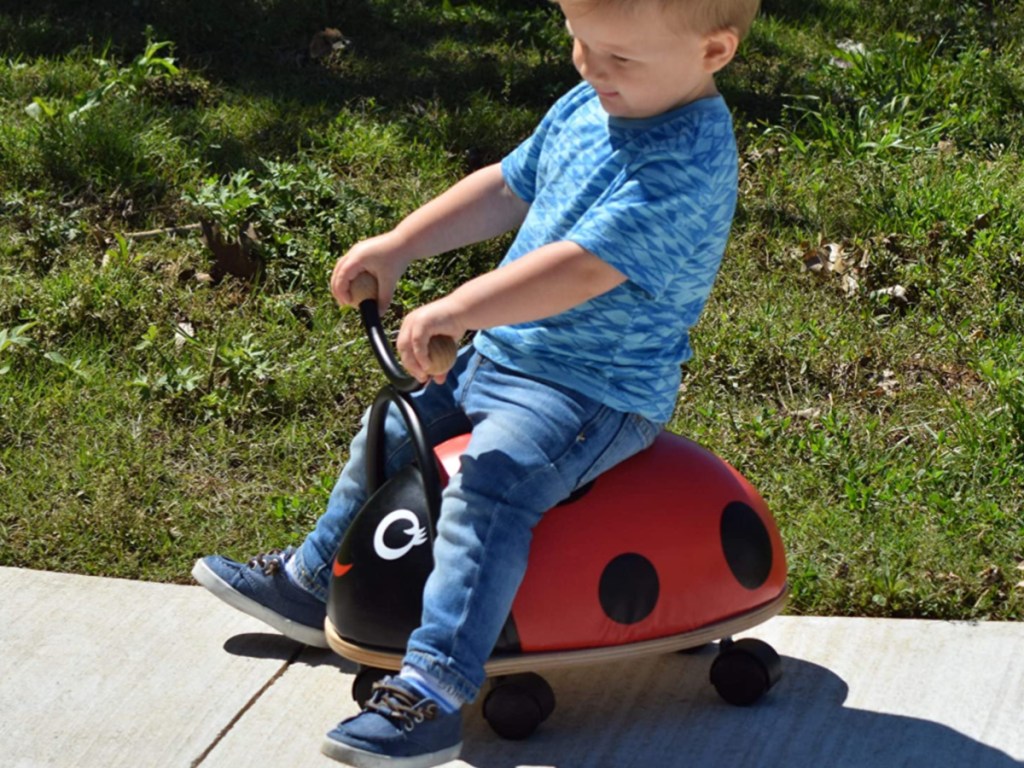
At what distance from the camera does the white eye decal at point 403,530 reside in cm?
320

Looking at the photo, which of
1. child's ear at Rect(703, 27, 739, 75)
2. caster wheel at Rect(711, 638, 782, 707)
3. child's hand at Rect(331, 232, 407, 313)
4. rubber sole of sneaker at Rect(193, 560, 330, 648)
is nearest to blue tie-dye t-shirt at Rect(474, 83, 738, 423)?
child's ear at Rect(703, 27, 739, 75)

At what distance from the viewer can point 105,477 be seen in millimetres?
4312

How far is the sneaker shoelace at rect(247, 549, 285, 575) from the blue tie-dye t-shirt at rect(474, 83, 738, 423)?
27.4 inches

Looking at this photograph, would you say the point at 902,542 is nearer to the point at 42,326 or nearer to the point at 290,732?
the point at 290,732

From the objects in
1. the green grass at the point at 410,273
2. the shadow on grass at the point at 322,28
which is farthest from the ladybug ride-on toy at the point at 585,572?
the shadow on grass at the point at 322,28

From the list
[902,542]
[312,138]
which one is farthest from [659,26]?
[312,138]

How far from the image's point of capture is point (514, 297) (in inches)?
118

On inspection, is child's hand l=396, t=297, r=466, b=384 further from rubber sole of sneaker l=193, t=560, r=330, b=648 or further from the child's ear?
rubber sole of sneaker l=193, t=560, r=330, b=648

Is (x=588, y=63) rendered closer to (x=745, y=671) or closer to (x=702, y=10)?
(x=702, y=10)

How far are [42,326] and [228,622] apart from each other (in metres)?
1.58

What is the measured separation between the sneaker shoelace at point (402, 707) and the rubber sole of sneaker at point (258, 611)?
0.52 metres

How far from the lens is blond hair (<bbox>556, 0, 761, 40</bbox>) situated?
2912 mm

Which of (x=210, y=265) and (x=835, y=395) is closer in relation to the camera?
(x=835, y=395)

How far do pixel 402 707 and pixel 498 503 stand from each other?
1.41ft
